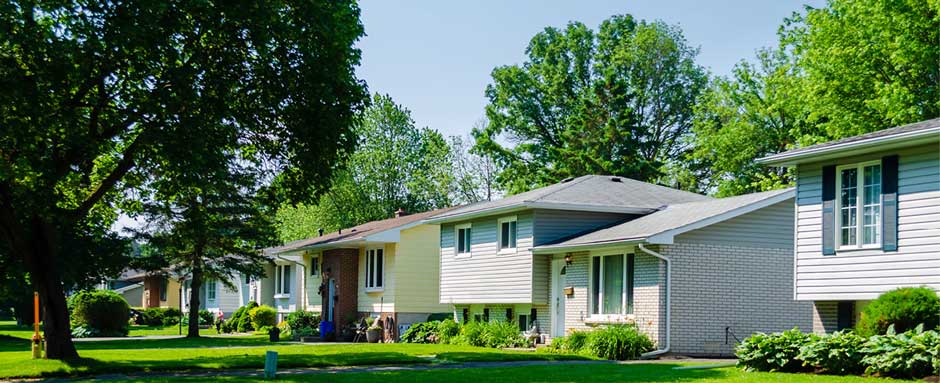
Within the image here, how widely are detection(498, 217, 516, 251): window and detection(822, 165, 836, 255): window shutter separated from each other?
40.3 ft

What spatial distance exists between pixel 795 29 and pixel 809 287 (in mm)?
26103

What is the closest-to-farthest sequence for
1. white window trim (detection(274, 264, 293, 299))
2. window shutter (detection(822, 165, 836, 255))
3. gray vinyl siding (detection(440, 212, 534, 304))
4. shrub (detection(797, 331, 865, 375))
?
1. shrub (detection(797, 331, 865, 375))
2. window shutter (detection(822, 165, 836, 255))
3. gray vinyl siding (detection(440, 212, 534, 304))
4. white window trim (detection(274, 264, 293, 299))

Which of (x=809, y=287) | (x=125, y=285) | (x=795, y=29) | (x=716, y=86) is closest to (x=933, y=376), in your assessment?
(x=809, y=287)

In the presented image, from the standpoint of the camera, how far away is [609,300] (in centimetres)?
2689

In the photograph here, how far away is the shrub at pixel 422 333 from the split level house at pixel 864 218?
15.3 metres

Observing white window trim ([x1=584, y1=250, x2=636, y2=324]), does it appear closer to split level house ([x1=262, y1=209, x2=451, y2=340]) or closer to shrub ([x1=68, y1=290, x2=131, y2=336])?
split level house ([x1=262, y1=209, x2=451, y2=340])

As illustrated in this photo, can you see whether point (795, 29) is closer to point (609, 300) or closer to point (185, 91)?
point (609, 300)

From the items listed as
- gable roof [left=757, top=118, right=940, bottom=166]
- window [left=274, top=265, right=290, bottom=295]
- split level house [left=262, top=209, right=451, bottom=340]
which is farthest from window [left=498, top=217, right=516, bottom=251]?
window [left=274, top=265, right=290, bottom=295]

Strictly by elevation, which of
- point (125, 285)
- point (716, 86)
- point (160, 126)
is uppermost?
point (716, 86)

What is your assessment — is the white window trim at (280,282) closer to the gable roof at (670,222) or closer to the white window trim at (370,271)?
the white window trim at (370,271)

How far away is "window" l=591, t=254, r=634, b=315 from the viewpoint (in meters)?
26.2

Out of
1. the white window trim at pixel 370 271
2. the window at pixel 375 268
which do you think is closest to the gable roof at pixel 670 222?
the white window trim at pixel 370 271

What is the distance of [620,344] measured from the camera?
24438 millimetres

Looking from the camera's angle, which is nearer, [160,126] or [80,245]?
[160,126]
